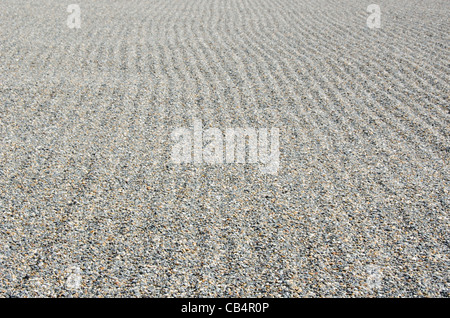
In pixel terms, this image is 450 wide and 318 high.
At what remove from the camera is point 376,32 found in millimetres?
7609

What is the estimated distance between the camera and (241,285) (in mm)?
2355

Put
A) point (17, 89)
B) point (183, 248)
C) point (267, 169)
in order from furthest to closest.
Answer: point (17, 89), point (267, 169), point (183, 248)

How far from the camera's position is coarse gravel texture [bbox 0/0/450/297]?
2.45 m

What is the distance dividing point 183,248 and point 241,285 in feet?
1.48

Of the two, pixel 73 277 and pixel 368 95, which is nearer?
pixel 73 277

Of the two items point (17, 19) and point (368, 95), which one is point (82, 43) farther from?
point (368, 95)

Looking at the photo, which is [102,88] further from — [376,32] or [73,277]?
[376,32]

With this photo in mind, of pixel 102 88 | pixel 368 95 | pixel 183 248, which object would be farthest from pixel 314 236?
pixel 102 88

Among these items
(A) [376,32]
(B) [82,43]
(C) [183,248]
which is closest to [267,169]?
(C) [183,248]

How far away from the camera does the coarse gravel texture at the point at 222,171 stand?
8.03ft

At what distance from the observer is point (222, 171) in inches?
138
